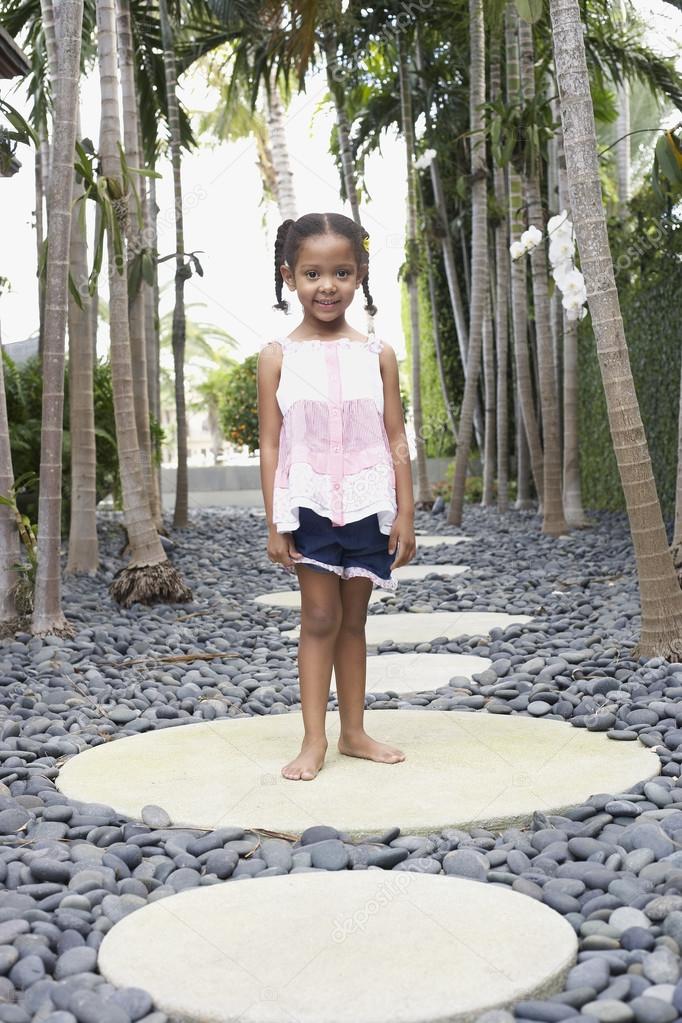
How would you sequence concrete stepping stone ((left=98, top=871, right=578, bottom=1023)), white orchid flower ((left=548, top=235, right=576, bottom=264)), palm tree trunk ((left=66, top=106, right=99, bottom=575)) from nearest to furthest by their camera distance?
1. concrete stepping stone ((left=98, top=871, right=578, bottom=1023))
2. palm tree trunk ((left=66, top=106, right=99, bottom=575))
3. white orchid flower ((left=548, top=235, right=576, bottom=264))

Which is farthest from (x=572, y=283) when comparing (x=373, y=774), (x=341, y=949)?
(x=341, y=949)

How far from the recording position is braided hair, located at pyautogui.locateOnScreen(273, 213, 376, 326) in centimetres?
275

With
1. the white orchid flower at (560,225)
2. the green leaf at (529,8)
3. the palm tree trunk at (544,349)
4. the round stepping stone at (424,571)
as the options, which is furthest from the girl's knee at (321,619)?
the palm tree trunk at (544,349)

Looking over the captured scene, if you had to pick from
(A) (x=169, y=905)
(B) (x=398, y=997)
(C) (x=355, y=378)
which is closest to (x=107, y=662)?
(C) (x=355, y=378)

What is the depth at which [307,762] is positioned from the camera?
273 centimetres

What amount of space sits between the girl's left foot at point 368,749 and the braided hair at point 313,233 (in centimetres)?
124

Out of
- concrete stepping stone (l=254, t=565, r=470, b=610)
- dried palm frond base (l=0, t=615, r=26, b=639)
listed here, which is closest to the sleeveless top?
dried palm frond base (l=0, t=615, r=26, b=639)

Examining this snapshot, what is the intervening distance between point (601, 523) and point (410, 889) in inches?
299

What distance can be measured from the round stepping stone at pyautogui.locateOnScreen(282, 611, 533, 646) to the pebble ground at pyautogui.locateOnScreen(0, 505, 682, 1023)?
16cm

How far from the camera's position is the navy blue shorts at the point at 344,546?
8.98ft

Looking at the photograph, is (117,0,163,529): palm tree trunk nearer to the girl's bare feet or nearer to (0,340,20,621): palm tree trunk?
(0,340,20,621): palm tree trunk

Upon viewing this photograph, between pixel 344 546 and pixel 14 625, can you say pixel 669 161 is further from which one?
pixel 14 625

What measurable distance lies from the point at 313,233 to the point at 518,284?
22.3 feet

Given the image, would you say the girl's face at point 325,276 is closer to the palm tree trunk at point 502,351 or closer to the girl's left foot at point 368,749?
the girl's left foot at point 368,749
